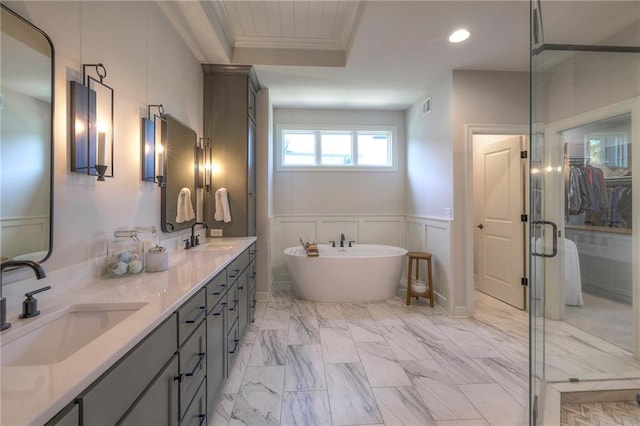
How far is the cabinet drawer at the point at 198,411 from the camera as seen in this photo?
4.11 ft

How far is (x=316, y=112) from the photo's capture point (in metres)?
4.50

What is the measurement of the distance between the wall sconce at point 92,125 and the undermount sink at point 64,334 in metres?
0.68

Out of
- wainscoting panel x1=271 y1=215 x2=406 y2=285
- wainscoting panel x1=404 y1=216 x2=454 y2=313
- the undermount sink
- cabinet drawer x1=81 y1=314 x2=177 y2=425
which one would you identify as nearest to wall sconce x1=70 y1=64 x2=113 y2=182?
the undermount sink

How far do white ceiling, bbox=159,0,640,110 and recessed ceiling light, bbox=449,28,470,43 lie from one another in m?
0.04

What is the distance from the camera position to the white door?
3.45 m

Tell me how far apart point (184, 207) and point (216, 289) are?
1.16 metres

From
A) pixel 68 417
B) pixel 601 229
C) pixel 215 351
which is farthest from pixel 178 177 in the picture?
pixel 601 229

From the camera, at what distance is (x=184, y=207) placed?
254cm

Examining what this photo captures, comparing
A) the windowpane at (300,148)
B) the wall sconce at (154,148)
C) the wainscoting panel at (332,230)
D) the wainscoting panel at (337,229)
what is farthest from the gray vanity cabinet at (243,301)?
the windowpane at (300,148)

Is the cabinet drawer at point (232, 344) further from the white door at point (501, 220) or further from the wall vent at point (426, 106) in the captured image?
the wall vent at point (426, 106)

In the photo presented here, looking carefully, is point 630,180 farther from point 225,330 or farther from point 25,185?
point 25,185

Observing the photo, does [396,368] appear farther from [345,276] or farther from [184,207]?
[184,207]

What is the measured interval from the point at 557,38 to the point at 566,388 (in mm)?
2854

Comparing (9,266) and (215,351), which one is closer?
(9,266)
